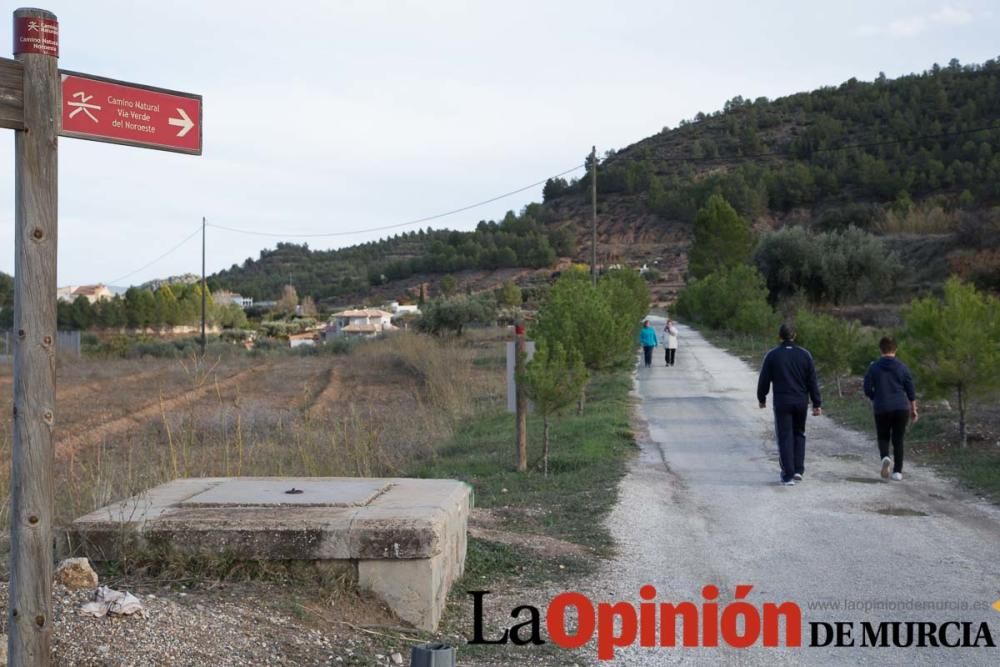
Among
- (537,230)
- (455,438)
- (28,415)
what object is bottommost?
(455,438)

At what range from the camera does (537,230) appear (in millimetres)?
104875

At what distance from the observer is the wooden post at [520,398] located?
12305 mm

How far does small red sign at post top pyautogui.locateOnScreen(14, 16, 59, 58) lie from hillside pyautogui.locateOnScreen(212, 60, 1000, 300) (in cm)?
6380

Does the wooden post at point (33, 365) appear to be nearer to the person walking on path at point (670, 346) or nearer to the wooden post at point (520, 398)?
the wooden post at point (520, 398)

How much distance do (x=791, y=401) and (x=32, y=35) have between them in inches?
357

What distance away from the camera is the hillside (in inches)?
3209

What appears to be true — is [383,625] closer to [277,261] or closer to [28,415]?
[28,415]

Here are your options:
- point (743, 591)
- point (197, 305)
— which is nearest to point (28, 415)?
point (743, 591)

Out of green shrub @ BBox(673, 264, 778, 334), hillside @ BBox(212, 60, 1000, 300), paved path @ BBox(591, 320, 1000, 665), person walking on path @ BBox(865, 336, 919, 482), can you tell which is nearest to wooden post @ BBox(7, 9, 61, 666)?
paved path @ BBox(591, 320, 1000, 665)

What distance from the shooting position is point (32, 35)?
14.0 feet

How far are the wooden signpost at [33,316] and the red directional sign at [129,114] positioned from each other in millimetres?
137

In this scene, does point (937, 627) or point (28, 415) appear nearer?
point (28, 415)

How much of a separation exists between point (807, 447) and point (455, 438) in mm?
5649

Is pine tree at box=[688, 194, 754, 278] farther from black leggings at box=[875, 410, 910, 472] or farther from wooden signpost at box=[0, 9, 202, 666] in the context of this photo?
wooden signpost at box=[0, 9, 202, 666]
